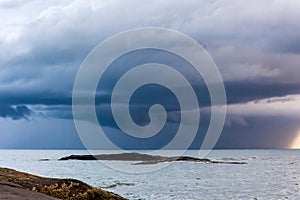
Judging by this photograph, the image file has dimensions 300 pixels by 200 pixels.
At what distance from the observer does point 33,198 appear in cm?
2195

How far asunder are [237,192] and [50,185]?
3914 centimetres

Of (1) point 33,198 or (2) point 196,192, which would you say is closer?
(1) point 33,198

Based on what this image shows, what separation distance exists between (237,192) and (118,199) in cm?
3649

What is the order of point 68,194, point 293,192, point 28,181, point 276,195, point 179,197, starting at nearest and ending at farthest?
point 68,194
point 28,181
point 179,197
point 276,195
point 293,192

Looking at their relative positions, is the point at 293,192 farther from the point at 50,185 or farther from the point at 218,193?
the point at 50,185

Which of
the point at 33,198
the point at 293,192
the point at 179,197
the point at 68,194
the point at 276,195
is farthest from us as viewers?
the point at 293,192

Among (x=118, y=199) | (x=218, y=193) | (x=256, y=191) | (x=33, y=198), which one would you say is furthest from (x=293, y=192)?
(x=33, y=198)

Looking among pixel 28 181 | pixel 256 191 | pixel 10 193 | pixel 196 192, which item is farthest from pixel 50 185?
pixel 256 191

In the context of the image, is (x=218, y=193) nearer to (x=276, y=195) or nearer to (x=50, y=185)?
(x=276, y=195)

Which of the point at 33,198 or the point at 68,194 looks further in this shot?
the point at 68,194

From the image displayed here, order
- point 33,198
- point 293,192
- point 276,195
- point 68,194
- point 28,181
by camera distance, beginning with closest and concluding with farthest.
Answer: point 33,198, point 68,194, point 28,181, point 276,195, point 293,192

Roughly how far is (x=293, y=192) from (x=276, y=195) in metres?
5.90

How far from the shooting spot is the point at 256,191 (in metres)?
69.7

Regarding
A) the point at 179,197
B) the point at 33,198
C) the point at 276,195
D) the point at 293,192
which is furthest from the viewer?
the point at 293,192
